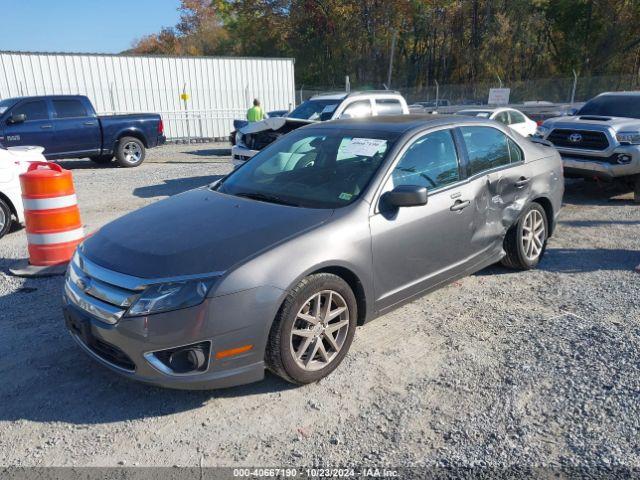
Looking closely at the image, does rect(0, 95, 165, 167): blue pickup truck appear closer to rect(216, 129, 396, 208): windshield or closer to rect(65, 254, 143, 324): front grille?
rect(216, 129, 396, 208): windshield

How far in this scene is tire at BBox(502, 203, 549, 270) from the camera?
5.08 m

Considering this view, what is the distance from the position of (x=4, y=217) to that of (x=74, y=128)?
269 inches

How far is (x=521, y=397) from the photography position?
3260 mm

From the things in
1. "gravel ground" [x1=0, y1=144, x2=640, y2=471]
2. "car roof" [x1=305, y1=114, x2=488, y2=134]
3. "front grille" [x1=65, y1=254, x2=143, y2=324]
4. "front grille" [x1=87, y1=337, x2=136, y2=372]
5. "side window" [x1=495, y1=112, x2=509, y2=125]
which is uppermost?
"car roof" [x1=305, y1=114, x2=488, y2=134]

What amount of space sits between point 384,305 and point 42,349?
8.38 ft

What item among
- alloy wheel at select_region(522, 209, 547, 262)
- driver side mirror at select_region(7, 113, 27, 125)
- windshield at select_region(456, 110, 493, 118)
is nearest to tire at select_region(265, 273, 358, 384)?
alloy wheel at select_region(522, 209, 547, 262)

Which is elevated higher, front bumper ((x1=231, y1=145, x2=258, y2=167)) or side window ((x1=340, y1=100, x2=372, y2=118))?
side window ((x1=340, y1=100, x2=372, y2=118))

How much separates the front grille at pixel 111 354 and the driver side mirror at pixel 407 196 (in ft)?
6.56

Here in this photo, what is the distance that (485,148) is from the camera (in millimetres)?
4824

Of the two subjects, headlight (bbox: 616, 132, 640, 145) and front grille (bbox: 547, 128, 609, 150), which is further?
front grille (bbox: 547, 128, 609, 150)

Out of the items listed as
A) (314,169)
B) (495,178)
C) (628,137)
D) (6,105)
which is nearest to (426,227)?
(314,169)

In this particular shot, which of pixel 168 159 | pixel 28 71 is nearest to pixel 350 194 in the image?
pixel 168 159

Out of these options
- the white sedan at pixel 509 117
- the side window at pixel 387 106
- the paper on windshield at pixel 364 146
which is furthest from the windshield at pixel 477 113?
the paper on windshield at pixel 364 146

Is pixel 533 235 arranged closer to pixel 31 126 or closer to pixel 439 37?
pixel 31 126
